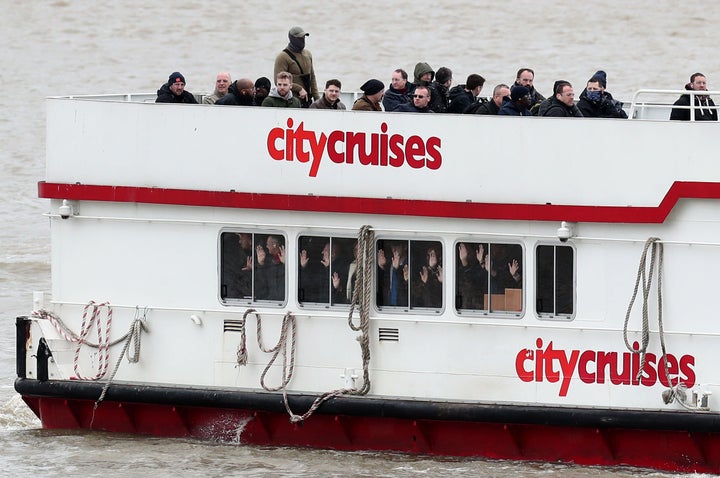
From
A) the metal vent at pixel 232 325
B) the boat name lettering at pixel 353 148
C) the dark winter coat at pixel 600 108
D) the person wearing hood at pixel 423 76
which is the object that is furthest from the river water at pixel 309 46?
the dark winter coat at pixel 600 108

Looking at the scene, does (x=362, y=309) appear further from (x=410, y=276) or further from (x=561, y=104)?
(x=561, y=104)

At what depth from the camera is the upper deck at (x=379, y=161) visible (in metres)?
12.2

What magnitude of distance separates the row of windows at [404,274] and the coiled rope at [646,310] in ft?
1.81

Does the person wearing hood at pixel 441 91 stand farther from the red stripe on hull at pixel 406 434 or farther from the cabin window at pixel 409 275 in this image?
the red stripe on hull at pixel 406 434

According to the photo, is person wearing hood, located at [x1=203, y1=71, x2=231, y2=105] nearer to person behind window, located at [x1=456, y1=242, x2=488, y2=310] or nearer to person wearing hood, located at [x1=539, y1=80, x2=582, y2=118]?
person behind window, located at [x1=456, y1=242, x2=488, y2=310]

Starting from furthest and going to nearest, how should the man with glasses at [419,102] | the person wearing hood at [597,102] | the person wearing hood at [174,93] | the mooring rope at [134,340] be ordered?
the person wearing hood at [174,93] → the mooring rope at [134,340] → the man with glasses at [419,102] → the person wearing hood at [597,102]

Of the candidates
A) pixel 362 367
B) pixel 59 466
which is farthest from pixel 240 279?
pixel 59 466

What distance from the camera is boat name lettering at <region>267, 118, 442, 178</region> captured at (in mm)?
12672

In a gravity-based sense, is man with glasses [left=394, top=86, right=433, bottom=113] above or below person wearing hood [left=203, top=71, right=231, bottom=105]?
below

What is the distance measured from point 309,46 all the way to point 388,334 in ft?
80.9

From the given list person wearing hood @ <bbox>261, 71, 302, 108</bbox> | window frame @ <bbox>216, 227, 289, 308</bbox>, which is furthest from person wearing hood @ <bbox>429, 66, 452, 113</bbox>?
window frame @ <bbox>216, 227, 289, 308</bbox>

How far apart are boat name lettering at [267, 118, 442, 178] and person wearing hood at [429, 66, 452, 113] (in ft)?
5.06

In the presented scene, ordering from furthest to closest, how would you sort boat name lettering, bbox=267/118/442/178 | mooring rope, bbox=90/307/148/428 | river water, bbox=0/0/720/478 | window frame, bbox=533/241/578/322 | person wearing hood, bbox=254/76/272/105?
river water, bbox=0/0/720/478 → person wearing hood, bbox=254/76/272/105 → mooring rope, bbox=90/307/148/428 → boat name lettering, bbox=267/118/442/178 → window frame, bbox=533/241/578/322

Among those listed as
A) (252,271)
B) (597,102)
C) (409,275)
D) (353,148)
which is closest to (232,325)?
(252,271)
